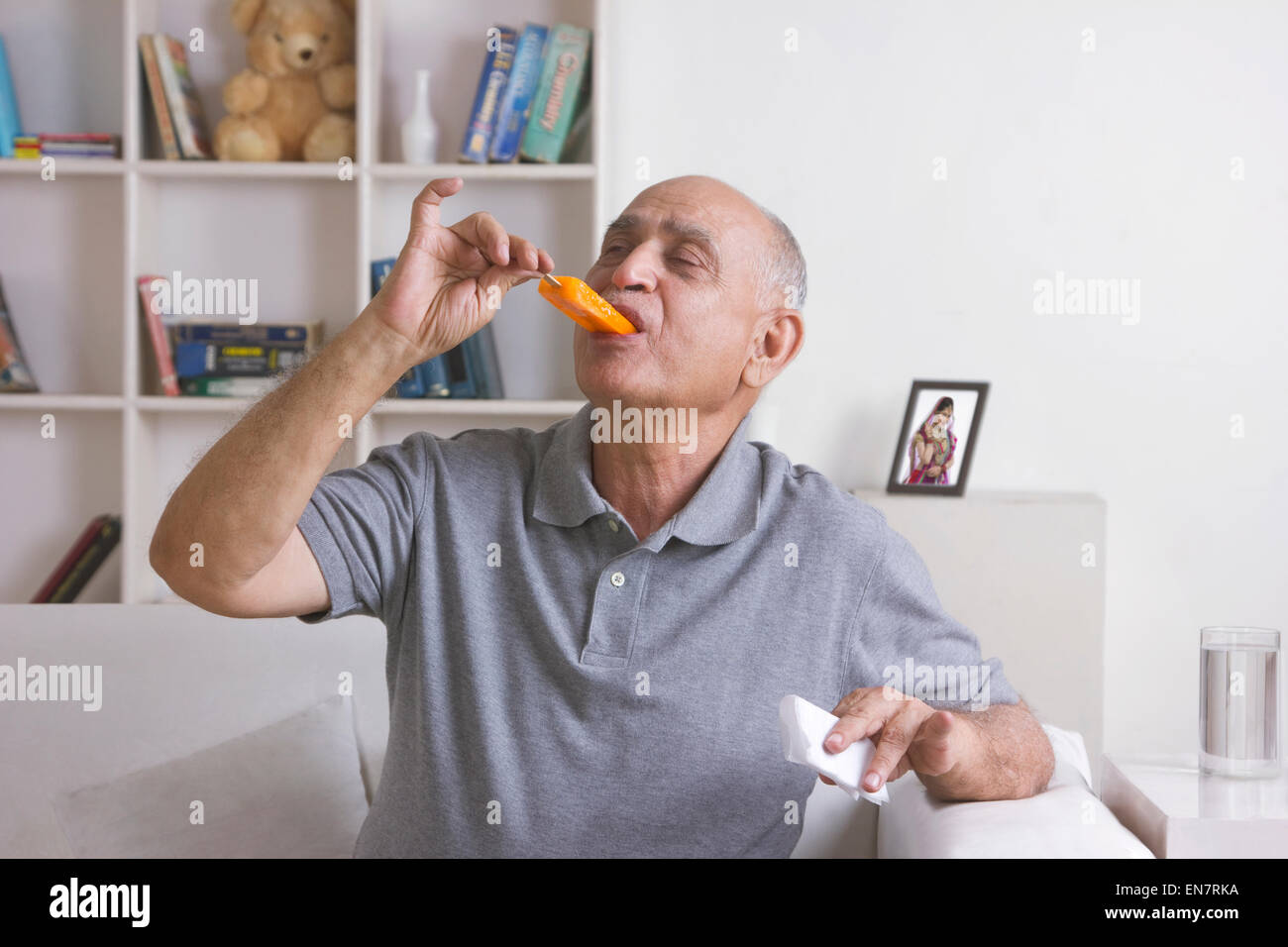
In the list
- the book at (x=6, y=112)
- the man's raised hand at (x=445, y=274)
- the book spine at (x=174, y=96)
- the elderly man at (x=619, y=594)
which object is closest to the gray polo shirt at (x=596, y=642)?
the elderly man at (x=619, y=594)

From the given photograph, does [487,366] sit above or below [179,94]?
below

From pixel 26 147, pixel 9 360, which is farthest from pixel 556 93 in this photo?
pixel 9 360

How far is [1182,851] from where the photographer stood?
1.15 meters

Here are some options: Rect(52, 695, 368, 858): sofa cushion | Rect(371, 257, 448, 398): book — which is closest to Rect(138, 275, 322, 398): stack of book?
Rect(371, 257, 448, 398): book

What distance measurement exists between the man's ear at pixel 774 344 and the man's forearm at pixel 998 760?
472mm

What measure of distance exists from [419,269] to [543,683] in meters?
0.46

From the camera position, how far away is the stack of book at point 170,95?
2.58m

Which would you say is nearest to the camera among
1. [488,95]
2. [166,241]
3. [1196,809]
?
[1196,809]

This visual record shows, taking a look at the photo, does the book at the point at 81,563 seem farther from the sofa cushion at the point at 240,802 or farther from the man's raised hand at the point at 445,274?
the man's raised hand at the point at 445,274

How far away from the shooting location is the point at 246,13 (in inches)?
103

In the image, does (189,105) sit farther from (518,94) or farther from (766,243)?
(766,243)

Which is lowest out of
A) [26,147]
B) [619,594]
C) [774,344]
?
[619,594]

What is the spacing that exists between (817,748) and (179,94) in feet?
7.25
